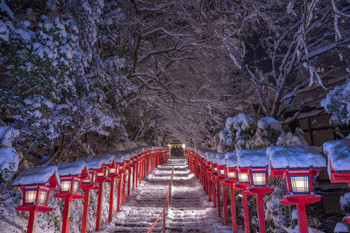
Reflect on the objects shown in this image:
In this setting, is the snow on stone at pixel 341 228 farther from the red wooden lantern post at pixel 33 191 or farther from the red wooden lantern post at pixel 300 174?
the red wooden lantern post at pixel 33 191

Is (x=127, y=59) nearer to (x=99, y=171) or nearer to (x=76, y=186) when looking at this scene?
(x=99, y=171)

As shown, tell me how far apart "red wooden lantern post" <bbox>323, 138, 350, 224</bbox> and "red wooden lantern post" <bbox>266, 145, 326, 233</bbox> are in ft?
2.14

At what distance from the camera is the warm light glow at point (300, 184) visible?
5109mm

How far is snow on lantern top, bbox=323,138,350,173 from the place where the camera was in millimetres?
4164

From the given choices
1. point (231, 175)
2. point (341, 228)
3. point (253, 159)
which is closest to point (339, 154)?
point (253, 159)

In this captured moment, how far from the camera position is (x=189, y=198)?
15.7m

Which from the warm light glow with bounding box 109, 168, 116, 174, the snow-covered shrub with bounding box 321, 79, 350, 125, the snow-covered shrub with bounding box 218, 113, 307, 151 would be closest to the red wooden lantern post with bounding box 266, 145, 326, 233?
the snow-covered shrub with bounding box 321, 79, 350, 125

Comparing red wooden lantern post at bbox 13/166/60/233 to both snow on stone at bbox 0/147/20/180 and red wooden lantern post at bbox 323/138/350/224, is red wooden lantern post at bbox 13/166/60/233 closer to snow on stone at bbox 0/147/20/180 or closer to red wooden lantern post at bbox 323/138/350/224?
snow on stone at bbox 0/147/20/180

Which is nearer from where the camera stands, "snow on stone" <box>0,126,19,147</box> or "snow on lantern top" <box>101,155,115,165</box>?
"snow on stone" <box>0,126,19,147</box>

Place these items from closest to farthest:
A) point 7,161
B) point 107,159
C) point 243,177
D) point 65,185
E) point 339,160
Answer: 1. point 339,160
2. point 7,161
3. point 65,185
4. point 243,177
5. point 107,159

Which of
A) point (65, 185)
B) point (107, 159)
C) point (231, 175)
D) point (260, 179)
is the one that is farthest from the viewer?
point (107, 159)

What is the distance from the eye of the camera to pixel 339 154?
4.32 meters

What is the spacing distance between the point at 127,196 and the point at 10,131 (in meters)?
11.5

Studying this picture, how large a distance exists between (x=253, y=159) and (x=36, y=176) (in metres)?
5.44
